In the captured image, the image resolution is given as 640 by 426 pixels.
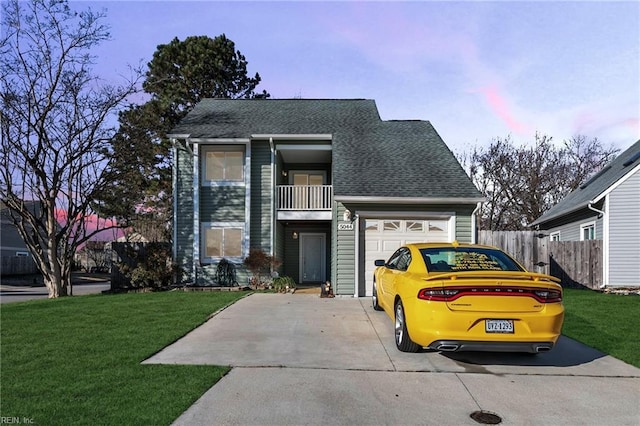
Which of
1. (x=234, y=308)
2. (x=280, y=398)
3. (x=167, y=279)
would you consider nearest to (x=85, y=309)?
(x=234, y=308)

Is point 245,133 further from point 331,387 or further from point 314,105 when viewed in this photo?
point 331,387

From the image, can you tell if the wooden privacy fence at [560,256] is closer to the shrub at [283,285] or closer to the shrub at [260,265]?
the shrub at [283,285]

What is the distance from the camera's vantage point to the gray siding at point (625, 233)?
15523mm

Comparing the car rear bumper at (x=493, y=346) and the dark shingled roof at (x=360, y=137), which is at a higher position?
the dark shingled roof at (x=360, y=137)

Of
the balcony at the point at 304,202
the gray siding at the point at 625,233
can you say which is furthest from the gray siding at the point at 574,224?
the balcony at the point at 304,202

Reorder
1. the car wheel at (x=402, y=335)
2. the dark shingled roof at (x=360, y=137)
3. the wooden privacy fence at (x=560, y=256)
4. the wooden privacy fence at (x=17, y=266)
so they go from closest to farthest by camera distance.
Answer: the car wheel at (x=402, y=335) < the dark shingled roof at (x=360, y=137) < the wooden privacy fence at (x=560, y=256) < the wooden privacy fence at (x=17, y=266)

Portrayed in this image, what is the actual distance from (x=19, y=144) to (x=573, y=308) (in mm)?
17099

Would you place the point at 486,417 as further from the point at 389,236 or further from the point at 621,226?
the point at 621,226

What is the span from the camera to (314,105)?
65.1 ft

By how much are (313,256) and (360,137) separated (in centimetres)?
549

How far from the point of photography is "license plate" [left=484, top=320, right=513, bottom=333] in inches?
211

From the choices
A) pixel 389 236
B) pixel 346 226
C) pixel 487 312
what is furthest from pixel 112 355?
pixel 389 236

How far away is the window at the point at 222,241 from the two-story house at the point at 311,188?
0.04 meters

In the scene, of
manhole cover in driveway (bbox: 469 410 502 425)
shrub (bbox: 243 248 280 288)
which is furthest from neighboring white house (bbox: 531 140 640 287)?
manhole cover in driveway (bbox: 469 410 502 425)
